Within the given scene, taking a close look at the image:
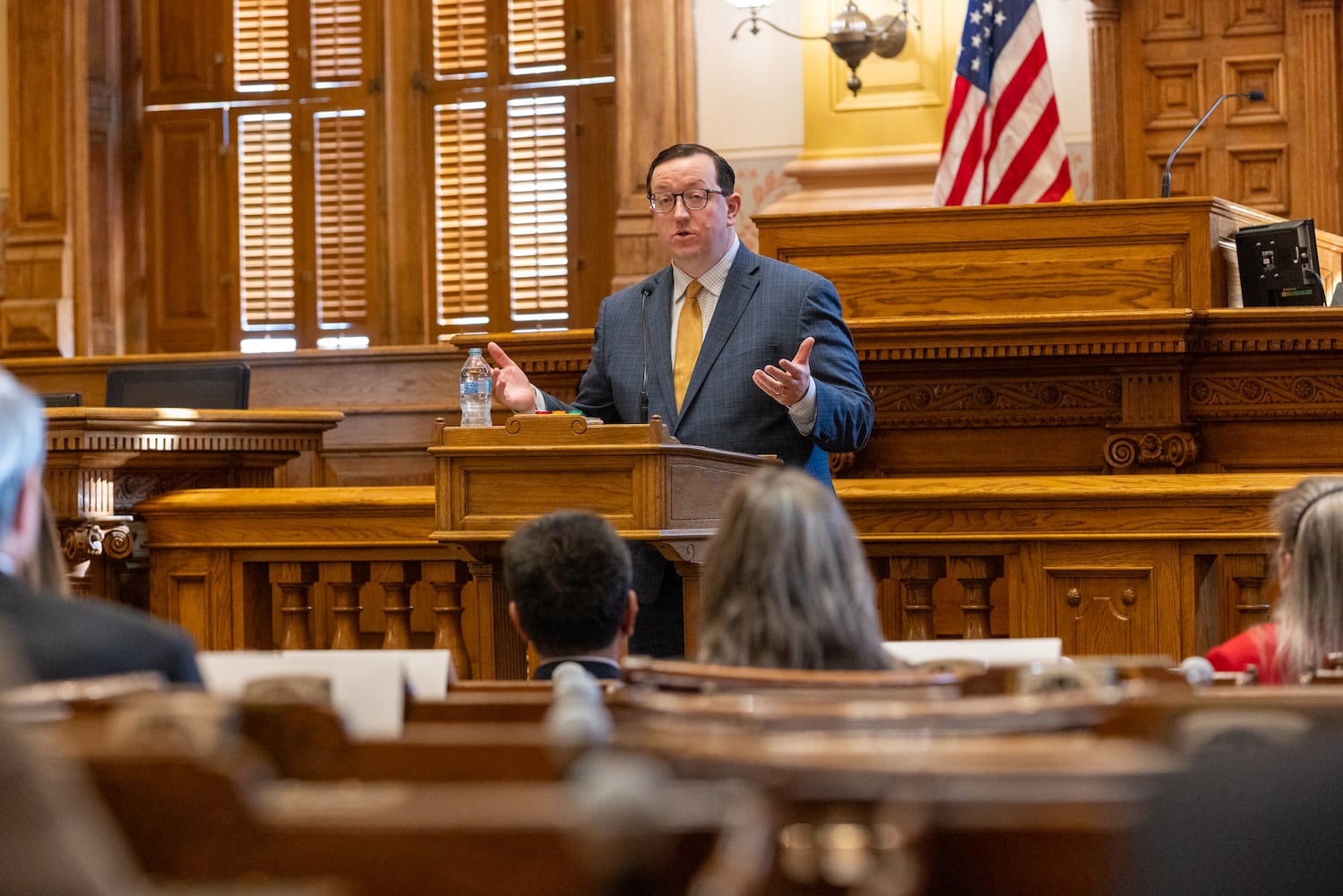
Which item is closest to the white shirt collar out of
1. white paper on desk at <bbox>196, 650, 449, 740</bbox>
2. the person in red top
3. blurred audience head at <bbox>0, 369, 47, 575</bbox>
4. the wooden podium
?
the wooden podium

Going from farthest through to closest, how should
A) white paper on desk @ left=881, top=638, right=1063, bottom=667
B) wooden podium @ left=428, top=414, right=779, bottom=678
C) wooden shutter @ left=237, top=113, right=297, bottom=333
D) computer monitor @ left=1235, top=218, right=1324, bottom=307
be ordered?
1. wooden shutter @ left=237, top=113, right=297, bottom=333
2. computer monitor @ left=1235, top=218, right=1324, bottom=307
3. wooden podium @ left=428, top=414, right=779, bottom=678
4. white paper on desk @ left=881, top=638, right=1063, bottom=667

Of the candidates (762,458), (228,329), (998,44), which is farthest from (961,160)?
(228,329)

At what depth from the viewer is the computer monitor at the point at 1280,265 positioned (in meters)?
5.38

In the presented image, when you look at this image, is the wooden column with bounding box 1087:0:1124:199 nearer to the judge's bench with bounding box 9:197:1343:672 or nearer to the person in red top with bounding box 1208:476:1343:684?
the judge's bench with bounding box 9:197:1343:672

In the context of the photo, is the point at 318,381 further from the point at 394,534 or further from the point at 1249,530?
the point at 1249,530

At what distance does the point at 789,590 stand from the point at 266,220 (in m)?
7.84

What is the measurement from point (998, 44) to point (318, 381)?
3.52m

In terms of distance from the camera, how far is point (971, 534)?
4117mm

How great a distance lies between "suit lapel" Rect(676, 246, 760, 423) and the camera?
372 cm

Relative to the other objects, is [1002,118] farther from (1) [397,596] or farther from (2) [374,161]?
(2) [374,161]

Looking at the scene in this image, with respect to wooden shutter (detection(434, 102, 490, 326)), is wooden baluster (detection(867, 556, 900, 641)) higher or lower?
lower

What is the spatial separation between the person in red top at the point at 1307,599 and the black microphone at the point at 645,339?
1.63 m

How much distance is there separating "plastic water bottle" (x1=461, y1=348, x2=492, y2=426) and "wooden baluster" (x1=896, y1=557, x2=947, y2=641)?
42.4 inches

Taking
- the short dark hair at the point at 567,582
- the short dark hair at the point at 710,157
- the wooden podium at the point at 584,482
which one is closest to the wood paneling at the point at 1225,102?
the short dark hair at the point at 710,157
